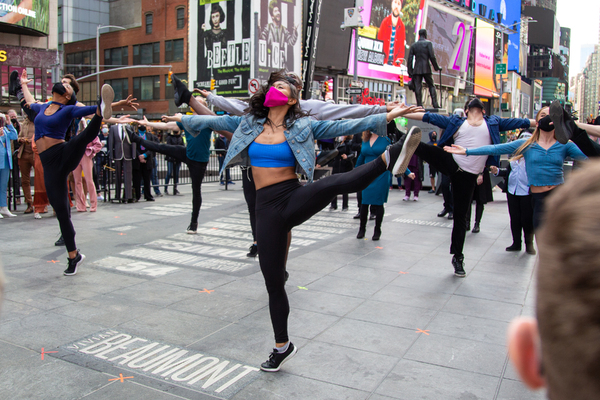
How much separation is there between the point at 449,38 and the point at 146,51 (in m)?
36.0

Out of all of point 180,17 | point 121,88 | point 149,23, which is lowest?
point 121,88

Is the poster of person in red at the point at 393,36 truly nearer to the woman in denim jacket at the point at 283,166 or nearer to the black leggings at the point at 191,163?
the black leggings at the point at 191,163

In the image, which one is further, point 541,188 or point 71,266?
point 541,188

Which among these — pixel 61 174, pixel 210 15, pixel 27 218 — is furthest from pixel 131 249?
pixel 210 15

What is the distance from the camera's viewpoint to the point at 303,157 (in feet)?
12.3

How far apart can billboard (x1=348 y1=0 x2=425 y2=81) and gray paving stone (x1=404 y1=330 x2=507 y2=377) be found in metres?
45.2

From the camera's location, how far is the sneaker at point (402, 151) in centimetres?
355

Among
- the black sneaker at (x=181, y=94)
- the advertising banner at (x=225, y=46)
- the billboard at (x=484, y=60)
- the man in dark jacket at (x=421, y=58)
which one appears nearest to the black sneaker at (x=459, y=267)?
the black sneaker at (x=181, y=94)

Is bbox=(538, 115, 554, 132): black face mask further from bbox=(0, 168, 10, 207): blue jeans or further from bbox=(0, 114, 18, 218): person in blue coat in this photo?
bbox=(0, 168, 10, 207): blue jeans

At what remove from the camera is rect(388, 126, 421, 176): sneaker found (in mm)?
3553

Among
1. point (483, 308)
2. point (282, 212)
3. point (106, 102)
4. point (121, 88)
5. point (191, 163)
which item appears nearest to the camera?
point (282, 212)

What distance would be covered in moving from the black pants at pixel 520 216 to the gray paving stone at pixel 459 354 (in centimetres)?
435

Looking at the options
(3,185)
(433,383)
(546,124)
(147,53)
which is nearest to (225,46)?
(147,53)

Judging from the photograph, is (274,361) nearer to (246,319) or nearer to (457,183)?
(246,319)
